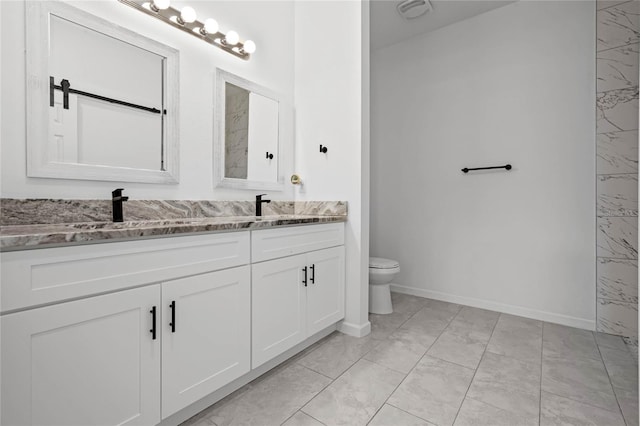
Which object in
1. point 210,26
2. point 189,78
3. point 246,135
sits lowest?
point 246,135

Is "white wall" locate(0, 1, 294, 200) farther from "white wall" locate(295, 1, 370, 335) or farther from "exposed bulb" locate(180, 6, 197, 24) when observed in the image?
"white wall" locate(295, 1, 370, 335)

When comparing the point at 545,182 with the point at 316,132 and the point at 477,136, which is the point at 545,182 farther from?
the point at 316,132

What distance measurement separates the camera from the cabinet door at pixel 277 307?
1.51 metres

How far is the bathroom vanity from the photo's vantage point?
0.85 m

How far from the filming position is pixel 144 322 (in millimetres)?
1084

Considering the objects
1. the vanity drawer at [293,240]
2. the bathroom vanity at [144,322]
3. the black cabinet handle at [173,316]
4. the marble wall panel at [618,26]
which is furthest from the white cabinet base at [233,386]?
the marble wall panel at [618,26]

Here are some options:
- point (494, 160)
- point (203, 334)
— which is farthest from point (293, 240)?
point (494, 160)

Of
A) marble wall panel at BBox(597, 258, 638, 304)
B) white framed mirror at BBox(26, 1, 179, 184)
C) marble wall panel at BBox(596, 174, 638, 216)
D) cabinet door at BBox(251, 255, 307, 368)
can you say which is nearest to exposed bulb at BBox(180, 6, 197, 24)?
white framed mirror at BBox(26, 1, 179, 184)

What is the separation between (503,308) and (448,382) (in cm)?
135

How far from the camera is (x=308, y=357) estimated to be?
1.82 metres

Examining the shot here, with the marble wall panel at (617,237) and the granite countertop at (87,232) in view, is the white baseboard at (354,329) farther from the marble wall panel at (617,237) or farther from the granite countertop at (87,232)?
the marble wall panel at (617,237)

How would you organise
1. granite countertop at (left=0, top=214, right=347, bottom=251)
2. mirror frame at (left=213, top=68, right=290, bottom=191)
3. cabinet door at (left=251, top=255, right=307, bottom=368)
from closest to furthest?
granite countertop at (left=0, top=214, right=347, bottom=251) < cabinet door at (left=251, top=255, right=307, bottom=368) < mirror frame at (left=213, top=68, right=290, bottom=191)

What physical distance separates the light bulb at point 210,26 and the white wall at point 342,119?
30.0 inches

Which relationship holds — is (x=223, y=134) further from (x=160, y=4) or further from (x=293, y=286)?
(x=293, y=286)
